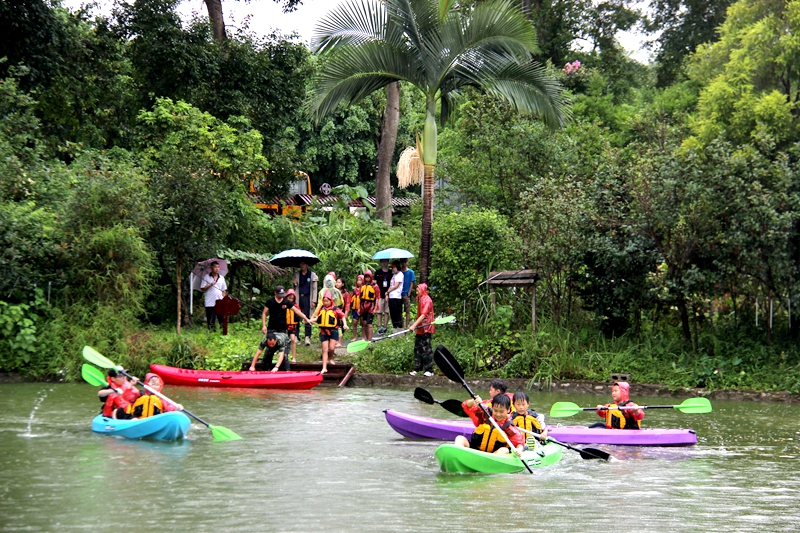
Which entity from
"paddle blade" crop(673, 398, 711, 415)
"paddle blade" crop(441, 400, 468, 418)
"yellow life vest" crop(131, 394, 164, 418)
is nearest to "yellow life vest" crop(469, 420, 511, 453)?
"paddle blade" crop(441, 400, 468, 418)

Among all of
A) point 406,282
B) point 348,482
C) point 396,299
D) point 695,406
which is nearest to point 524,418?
point 348,482

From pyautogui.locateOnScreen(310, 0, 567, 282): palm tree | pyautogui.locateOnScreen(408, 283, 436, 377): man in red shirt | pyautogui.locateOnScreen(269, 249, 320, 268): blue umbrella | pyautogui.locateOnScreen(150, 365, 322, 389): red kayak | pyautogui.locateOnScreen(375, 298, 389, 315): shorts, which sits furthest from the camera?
pyautogui.locateOnScreen(375, 298, 389, 315): shorts

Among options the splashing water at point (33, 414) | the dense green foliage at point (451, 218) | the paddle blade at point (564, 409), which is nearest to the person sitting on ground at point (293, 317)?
the dense green foliage at point (451, 218)

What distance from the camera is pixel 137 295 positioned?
20.8m

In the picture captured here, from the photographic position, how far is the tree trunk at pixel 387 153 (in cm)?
3100

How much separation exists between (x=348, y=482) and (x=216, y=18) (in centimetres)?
2043

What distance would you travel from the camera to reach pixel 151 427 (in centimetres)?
1342

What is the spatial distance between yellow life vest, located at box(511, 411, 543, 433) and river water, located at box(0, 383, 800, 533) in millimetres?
553

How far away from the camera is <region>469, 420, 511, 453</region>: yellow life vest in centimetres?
1177

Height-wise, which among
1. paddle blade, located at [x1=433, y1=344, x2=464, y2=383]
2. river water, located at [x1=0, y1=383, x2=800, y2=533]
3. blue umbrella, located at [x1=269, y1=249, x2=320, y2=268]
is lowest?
river water, located at [x1=0, y1=383, x2=800, y2=533]

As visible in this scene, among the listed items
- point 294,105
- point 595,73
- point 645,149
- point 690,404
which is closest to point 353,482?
point 690,404

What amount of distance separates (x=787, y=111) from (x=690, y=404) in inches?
381

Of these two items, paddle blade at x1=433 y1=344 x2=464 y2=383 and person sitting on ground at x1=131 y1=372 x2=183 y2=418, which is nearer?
person sitting on ground at x1=131 y1=372 x2=183 y2=418

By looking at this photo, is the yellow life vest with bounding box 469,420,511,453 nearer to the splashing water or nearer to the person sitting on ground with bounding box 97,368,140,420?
the person sitting on ground with bounding box 97,368,140,420
